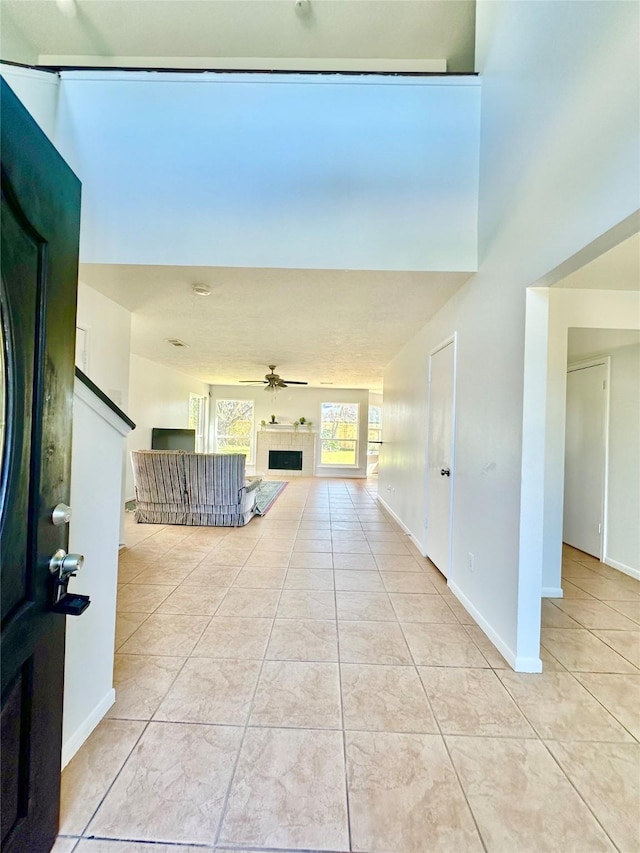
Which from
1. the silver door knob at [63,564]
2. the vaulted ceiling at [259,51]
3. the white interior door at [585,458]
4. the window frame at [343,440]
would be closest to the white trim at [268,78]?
the vaulted ceiling at [259,51]

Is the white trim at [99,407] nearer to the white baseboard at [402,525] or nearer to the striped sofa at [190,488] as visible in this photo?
the striped sofa at [190,488]

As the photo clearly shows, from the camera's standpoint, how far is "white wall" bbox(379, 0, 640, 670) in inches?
54.6

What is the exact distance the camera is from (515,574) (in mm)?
1951

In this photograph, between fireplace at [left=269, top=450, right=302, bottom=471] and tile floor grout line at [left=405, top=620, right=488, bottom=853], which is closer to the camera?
tile floor grout line at [left=405, top=620, right=488, bottom=853]

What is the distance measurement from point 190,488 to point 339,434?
227 inches

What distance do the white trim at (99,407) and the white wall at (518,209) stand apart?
6.54 ft

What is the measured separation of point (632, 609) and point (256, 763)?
112 inches

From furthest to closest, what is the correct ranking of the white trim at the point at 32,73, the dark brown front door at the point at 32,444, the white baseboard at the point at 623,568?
the white baseboard at the point at 623,568
the white trim at the point at 32,73
the dark brown front door at the point at 32,444

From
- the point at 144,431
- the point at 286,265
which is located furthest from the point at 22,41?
the point at 144,431

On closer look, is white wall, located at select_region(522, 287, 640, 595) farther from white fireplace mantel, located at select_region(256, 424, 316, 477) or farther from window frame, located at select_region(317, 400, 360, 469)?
white fireplace mantel, located at select_region(256, 424, 316, 477)

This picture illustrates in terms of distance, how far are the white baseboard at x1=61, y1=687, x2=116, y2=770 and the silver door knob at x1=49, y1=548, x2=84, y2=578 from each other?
917mm

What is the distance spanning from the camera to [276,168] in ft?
8.16

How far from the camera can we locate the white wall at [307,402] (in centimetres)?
980

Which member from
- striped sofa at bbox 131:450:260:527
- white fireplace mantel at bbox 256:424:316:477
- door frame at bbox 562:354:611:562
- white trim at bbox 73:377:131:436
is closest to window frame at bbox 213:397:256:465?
white fireplace mantel at bbox 256:424:316:477
